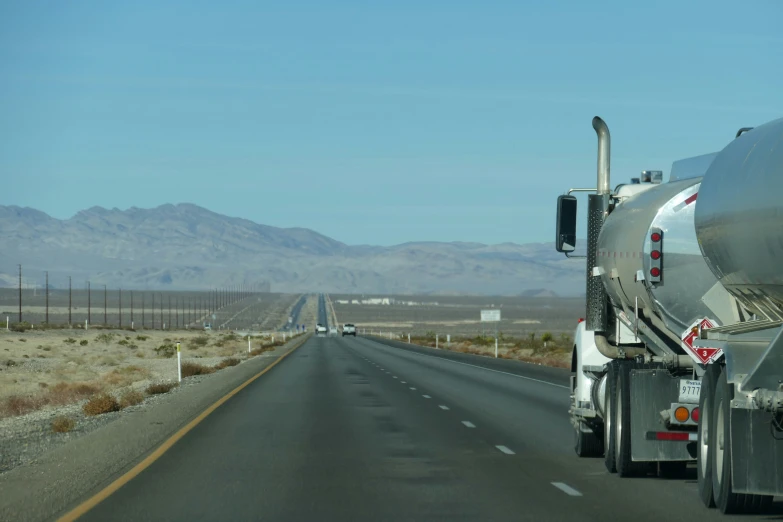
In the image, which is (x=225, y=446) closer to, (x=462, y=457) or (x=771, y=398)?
(x=462, y=457)

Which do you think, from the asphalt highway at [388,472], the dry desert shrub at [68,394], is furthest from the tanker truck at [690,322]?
the dry desert shrub at [68,394]

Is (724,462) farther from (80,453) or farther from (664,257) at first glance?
(80,453)

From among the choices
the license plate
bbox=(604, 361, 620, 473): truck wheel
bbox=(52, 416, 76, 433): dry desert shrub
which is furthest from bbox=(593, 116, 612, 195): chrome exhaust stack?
bbox=(52, 416, 76, 433): dry desert shrub

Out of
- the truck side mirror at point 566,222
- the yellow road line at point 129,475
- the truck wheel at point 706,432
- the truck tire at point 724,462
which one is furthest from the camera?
the truck side mirror at point 566,222

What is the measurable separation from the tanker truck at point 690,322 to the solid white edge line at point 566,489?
0.77 m

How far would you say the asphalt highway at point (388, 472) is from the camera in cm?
1167

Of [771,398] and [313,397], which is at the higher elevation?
[771,398]

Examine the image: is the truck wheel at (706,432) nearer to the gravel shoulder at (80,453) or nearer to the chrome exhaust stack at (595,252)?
the chrome exhaust stack at (595,252)

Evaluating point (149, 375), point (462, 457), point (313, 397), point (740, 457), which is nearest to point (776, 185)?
point (740, 457)

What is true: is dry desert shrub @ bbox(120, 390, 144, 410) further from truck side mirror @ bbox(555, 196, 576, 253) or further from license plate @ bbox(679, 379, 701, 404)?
license plate @ bbox(679, 379, 701, 404)

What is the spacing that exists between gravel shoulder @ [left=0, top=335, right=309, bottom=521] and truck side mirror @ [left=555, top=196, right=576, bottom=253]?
609 cm

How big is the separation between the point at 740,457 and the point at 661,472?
174 inches

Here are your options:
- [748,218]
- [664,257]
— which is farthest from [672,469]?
[748,218]

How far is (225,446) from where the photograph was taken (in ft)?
58.6
